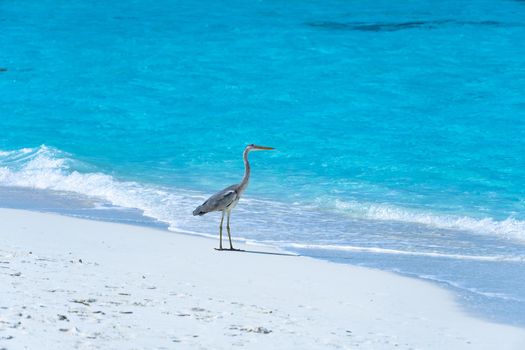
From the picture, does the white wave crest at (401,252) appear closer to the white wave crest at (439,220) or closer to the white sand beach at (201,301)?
the white sand beach at (201,301)

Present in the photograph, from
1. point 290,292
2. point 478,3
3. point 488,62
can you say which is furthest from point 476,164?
point 478,3

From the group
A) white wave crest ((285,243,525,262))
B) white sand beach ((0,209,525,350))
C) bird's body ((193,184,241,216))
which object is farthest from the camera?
bird's body ((193,184,241,216))

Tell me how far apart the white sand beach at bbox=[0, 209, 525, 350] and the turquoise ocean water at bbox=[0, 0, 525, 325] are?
621 millimetres

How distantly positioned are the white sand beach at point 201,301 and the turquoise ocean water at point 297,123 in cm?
62

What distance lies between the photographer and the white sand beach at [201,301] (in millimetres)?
5453

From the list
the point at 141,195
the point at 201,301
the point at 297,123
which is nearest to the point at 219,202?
the point at 141,195

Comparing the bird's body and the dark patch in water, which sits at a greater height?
the dark patch in water

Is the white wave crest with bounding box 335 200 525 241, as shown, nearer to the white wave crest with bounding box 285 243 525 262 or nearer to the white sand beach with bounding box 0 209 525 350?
the white wave crest with bounding box 285 243 525 262

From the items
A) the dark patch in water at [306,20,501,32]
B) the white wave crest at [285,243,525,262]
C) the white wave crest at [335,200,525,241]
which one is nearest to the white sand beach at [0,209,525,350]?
the white wave crest at [285,243,525,262]

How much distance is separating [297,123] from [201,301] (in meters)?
10.7

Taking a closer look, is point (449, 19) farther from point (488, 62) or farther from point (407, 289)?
point (407, 289)

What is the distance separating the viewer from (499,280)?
26.9 feet

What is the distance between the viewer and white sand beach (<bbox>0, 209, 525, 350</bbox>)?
5453mm

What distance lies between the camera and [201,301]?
6.52 metres
